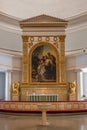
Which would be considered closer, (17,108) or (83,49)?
(17,108)

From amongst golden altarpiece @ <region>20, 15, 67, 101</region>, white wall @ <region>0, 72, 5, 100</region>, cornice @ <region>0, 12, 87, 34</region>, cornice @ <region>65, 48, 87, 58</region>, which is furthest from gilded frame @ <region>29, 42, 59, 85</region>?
white wall @ <region>0, 72, 5, 100</region>

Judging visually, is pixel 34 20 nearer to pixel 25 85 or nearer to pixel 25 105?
pixel 25 85

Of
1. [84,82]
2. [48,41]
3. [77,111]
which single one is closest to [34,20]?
[48,41]

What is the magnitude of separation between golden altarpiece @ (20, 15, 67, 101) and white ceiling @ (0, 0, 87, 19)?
3213 millimetres

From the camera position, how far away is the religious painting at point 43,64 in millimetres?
18266

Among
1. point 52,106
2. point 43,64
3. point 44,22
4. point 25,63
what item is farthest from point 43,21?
point 52,106

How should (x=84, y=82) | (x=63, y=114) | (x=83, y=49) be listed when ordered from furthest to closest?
(x=84, y=82) → (x=83, y=49) → (x=63, y=114)

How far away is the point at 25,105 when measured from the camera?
44.8ft

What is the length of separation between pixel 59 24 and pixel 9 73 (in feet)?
18.2

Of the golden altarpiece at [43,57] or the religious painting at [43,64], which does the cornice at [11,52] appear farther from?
the religious painting at [43,64]

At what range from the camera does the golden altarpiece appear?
1809cm

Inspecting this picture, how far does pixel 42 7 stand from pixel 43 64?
6243mm

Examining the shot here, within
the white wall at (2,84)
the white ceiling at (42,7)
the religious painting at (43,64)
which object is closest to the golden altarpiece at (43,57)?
the religious painting at (43,64)

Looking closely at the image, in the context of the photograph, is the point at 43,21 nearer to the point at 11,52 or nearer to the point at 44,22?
the point at 44,22
